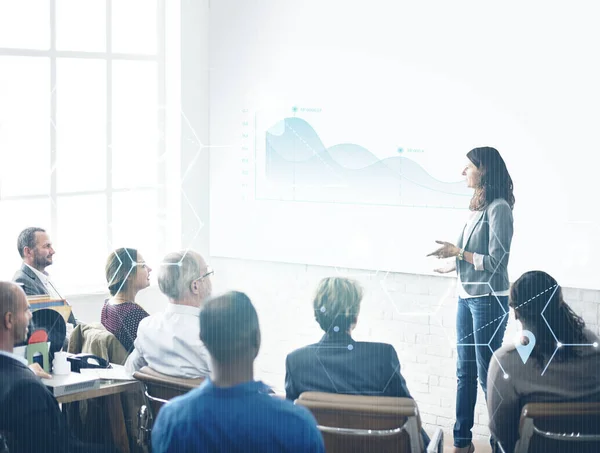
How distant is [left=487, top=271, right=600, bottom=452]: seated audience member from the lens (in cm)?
263

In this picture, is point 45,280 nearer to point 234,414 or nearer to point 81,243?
point 81,243

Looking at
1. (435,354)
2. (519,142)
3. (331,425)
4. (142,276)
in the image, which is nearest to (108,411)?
(142,276)

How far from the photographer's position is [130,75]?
17.4 feet

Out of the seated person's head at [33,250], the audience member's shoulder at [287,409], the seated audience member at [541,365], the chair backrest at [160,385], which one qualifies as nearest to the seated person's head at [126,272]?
the seated person's head at [33,250]

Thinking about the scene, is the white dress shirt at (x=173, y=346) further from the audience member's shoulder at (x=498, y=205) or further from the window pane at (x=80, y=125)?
the window pane at (x=80, y=125)

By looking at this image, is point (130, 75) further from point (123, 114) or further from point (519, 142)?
point (519, 142)

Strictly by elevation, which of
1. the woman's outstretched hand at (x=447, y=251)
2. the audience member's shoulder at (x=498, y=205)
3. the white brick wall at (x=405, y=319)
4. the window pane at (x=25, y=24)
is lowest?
the white brick wall at (x=405, y=319)

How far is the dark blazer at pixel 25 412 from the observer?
8.04 feet

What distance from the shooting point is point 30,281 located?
4.16 m

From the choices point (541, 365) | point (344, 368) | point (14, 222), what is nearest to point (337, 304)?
point (344, 368)

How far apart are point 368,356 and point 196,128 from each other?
10.2ft

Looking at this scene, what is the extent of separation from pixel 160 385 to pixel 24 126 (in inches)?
94.3

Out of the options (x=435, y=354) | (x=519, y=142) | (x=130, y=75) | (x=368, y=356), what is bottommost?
(x=435, y=354)

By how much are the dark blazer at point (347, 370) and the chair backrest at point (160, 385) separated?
1.10 ft
